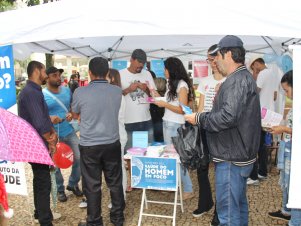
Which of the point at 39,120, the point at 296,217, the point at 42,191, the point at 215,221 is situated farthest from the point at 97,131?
the point at 296,217

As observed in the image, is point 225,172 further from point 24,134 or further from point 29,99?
Answer: point 29,99

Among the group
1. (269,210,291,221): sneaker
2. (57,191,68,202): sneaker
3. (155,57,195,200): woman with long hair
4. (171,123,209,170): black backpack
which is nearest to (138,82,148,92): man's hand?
(155,57,195,200): woman with long hair

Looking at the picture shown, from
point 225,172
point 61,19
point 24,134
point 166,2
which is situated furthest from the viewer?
point 61,19

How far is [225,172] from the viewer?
98.7 inches

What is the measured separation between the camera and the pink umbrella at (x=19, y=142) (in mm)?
2086

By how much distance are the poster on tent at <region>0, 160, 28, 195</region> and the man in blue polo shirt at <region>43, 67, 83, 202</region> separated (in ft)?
2.86

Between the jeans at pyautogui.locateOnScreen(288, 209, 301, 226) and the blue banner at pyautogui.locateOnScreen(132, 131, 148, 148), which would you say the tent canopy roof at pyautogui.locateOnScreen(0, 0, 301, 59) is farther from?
the jeans at pyautogui.locateOnScreen(288, 209, 301, 226)

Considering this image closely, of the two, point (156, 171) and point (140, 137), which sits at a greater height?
point (140, 137)

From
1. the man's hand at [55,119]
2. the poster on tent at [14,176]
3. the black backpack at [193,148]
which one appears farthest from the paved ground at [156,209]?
the black backpack at [193,148]

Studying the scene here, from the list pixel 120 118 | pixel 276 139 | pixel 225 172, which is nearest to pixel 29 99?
pixel 120 118

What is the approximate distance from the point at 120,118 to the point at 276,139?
3568 millimetres

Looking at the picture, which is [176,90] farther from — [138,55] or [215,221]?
[215,221]

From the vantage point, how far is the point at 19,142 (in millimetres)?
2275

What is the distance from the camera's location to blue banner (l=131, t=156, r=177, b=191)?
10.6ft
